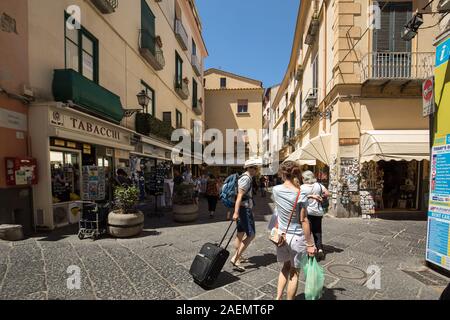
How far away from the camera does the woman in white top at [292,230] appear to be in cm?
255

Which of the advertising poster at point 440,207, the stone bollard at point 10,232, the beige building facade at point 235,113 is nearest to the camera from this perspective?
the advertising poster at point 440,207

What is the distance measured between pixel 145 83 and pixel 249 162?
31.0ft

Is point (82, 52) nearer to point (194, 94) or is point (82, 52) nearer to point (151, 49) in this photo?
point (151, 49)

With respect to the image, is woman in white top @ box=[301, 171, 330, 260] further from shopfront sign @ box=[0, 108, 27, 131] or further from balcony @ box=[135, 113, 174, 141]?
balcony @ box=[135, 113, 174, 141]

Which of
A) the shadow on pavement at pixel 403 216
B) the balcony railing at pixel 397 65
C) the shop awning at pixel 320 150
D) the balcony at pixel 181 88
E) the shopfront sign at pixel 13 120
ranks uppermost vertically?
the balcony at pixel 181 88

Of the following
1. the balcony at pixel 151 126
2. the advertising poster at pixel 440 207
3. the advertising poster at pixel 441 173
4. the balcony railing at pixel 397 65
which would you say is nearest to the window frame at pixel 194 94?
the balcony at pixel 151 126

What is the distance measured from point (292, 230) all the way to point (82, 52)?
27.3ft

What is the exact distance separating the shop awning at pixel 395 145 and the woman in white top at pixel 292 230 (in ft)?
20.8

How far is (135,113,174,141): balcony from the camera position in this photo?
10375 millimetres

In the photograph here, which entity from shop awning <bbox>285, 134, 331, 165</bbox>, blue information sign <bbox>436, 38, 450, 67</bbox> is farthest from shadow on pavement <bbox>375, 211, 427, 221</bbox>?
blue information sign <bbox>436, 38, 450, 67</bbox>

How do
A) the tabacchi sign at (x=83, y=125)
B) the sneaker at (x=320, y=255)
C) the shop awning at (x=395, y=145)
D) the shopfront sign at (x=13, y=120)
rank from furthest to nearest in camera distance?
1. the shop awning at (x=395, y=145)
2. the tabacchi sign at (x=83, y=125)
3. the shopfront sign at (x=13, y=120)
4. the sneaker at (x=320, y=255)

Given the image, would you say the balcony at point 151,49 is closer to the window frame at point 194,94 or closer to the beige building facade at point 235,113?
the window frame at point 194,94
